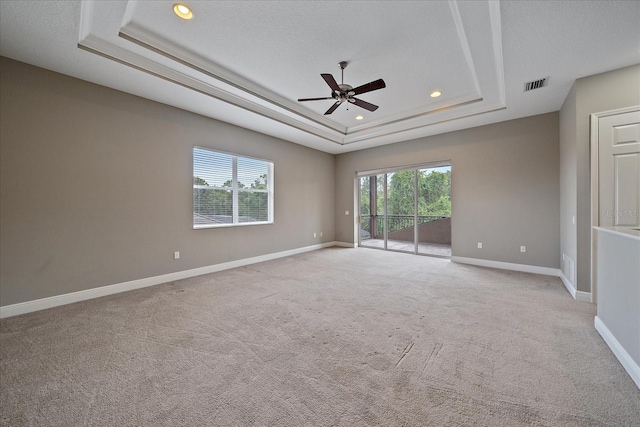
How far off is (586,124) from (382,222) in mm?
4323

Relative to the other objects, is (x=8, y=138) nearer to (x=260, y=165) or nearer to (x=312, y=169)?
(x=260, y=165)

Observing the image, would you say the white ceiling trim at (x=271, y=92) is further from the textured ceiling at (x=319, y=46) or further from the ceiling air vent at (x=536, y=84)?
the ceiling air vent at (x=536, y=84)

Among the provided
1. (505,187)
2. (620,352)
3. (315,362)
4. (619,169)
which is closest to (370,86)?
(315,362)

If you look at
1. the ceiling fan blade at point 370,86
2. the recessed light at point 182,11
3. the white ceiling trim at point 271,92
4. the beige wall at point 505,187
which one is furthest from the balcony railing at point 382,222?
the recessed light at point 182,11

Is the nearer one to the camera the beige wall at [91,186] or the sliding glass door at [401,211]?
the beige wall at [91,186]

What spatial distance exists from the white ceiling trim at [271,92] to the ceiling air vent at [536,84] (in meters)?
0.27

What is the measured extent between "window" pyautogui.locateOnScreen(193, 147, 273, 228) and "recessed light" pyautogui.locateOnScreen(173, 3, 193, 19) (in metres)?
2.38

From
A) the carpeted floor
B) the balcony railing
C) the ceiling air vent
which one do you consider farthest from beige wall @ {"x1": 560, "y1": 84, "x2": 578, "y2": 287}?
the balcony railing

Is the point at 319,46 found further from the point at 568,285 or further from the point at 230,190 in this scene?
the point at 568,285

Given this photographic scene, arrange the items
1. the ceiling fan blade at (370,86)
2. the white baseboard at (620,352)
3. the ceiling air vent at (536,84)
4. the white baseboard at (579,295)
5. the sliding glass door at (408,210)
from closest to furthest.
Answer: the white baseboard at (620,352), the ceiling fan blade at (370,86), the white baseboard at (579,295), the ceiling air vent at (536,84), the sliding glass door at (408,210)

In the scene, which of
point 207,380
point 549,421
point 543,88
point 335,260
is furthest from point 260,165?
point 549,421

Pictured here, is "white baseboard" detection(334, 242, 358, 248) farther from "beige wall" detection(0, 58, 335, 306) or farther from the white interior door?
the white interior door

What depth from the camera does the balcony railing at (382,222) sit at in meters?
5.96

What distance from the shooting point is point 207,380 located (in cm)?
173
